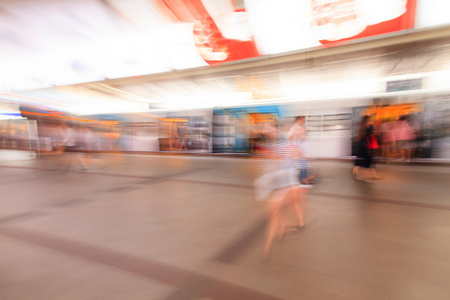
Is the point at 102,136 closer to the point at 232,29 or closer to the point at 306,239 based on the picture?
the point at 232,29

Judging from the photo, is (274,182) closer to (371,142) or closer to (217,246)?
(217,246)

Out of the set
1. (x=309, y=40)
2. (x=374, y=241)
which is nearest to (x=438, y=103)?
(x=309, y=40)

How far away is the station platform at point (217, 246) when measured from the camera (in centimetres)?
194

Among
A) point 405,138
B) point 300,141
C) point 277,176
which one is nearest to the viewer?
point 277,176

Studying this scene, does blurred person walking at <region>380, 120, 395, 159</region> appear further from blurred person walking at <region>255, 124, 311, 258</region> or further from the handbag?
blurred person walking at <region>255, 124, 311, 258</region>

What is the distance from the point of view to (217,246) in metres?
2.68

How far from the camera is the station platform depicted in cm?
194

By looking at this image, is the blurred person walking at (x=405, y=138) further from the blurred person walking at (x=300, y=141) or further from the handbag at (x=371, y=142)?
the blurred person walking at (x=300, y=141)

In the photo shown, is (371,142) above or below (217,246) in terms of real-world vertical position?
above

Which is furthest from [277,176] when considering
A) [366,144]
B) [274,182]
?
[366,144]

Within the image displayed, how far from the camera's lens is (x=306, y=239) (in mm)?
2818

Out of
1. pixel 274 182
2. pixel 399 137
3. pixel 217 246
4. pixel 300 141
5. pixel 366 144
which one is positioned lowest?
pixel 217 246

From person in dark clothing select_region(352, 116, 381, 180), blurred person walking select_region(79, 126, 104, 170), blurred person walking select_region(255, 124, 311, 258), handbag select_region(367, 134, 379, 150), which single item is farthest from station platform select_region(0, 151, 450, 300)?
blurred person walking select_region(79, 126, 104, 170)

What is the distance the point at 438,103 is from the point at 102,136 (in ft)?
59.3
